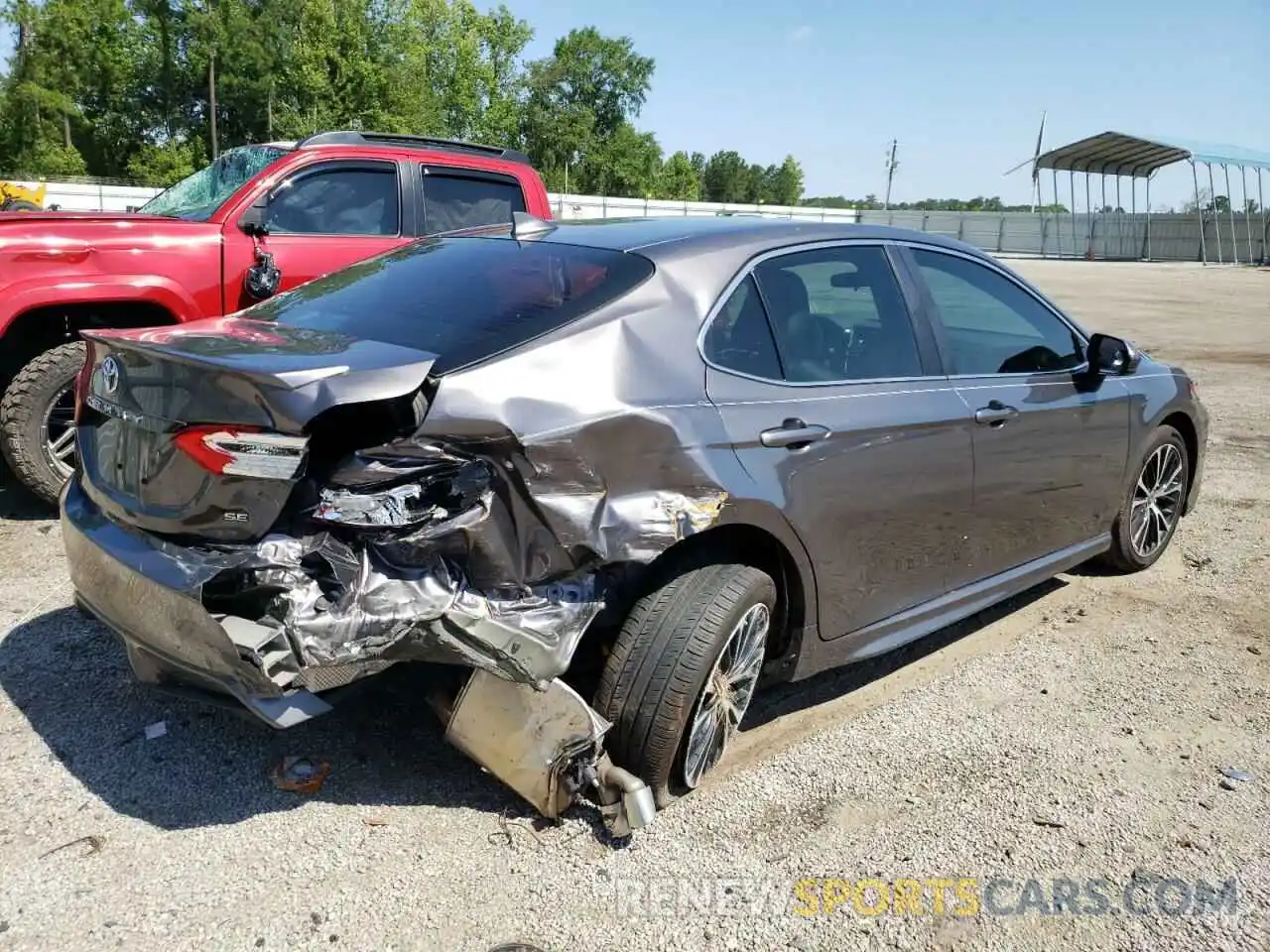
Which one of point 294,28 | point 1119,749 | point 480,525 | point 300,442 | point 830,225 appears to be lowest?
point 1119,749

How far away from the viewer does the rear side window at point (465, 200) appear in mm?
6914

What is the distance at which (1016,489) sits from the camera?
13.3 feet

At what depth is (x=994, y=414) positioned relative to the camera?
3.92 metres

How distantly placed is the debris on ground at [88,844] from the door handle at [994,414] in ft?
10.1

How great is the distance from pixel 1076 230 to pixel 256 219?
51046 mm

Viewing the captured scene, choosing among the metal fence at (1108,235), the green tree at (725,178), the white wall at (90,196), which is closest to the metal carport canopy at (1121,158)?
the metal fence at (1108,235)

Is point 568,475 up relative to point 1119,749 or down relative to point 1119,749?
up

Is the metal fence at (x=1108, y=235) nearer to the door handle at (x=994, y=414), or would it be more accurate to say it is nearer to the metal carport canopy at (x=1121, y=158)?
the metal carport canopy at (x=1121, y=158)

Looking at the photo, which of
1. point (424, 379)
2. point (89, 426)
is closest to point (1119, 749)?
point (424, 379)

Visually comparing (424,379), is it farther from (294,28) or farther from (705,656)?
(294,28)

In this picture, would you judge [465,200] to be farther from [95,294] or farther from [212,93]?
[212,93]

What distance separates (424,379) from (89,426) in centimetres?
125

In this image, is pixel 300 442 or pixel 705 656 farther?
pixel 705 656

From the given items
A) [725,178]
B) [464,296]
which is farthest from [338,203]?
[725,178]
